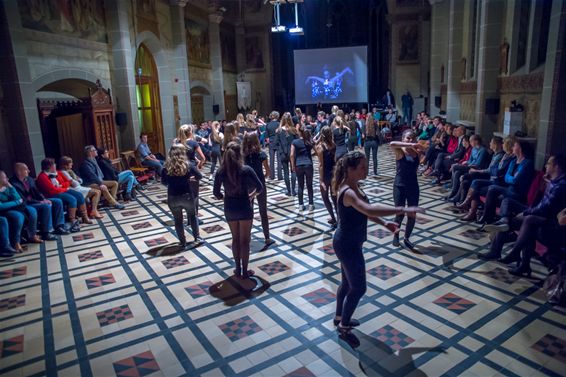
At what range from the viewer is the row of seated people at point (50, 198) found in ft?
21.3

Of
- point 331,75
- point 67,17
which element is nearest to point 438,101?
point 331,75

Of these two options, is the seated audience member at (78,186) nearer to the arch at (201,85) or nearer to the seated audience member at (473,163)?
the seated audience member at (473,163)

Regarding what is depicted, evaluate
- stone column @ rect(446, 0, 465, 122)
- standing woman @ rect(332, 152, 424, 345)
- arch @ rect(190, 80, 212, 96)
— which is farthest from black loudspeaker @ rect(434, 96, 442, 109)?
standing woman @ rect(332, 152, 424, 345)

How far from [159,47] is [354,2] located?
696 inches

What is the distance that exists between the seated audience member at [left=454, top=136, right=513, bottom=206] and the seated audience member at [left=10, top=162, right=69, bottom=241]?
7453mm

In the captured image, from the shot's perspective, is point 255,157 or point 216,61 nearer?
point 255,157

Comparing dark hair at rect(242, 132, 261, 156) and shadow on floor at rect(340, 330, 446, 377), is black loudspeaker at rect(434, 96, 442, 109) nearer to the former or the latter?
dark hair at rect(242, 132, 261, 156)

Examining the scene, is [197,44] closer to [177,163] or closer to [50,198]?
[50,198]

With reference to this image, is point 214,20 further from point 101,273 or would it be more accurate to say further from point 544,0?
point 101,273

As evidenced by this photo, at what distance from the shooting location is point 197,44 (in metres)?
16.6

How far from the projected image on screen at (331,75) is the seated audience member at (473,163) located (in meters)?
13.3

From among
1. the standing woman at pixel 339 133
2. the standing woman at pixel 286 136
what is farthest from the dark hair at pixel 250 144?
the standing woman at pixel 339 133

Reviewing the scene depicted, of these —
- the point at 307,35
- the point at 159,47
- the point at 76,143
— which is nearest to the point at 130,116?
the point at 76,143

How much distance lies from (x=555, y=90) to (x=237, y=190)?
18.1 feet
